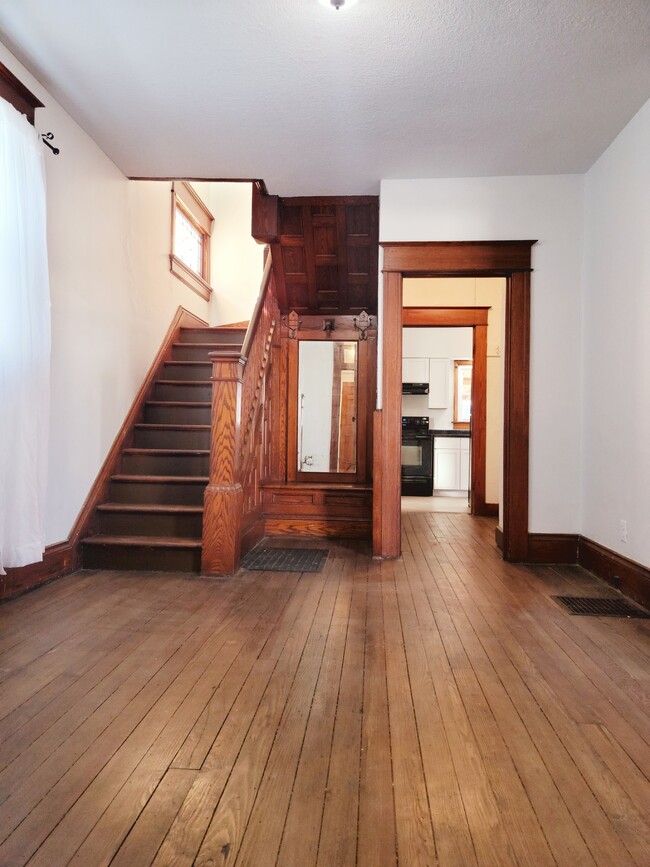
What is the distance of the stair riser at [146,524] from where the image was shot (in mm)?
3605

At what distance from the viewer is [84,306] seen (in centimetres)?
346

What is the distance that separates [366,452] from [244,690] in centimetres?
345

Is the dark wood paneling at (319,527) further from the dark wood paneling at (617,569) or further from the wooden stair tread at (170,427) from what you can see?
the dark wood paneling at (617,569)

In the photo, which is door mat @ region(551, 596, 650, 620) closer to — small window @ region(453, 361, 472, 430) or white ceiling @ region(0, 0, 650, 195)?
white ceiling @ region(0, 0, 650, 195)

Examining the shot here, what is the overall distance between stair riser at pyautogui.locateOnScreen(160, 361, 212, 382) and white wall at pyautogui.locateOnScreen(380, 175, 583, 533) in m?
2.34

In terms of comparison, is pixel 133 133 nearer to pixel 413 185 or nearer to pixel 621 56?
pixel 413 185

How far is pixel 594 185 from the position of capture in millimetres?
3639

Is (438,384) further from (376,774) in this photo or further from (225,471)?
(376,774)

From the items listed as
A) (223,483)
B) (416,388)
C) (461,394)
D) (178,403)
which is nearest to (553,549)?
(223,483)

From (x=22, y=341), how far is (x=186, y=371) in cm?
246

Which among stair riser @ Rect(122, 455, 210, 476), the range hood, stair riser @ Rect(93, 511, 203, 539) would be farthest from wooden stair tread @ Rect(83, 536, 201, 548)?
the range hood

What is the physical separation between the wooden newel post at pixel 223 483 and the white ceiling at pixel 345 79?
1.45 metres

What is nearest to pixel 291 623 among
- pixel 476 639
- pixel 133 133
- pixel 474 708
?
pixel 476 639

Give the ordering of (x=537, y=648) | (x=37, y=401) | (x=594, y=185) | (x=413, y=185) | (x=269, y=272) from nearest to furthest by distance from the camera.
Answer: (x=537, y=648)
(x=37, y=401)
(x=594, y=185)
(x=413, y=185)
(x=269, y=272)
